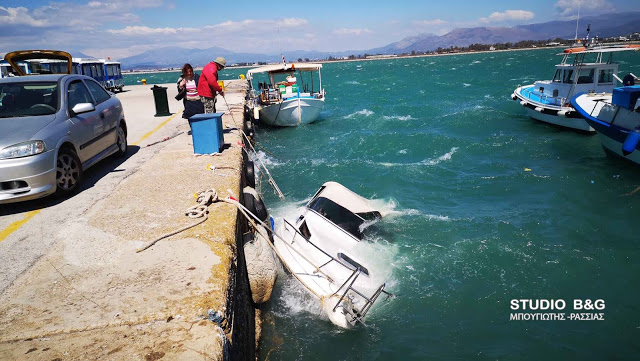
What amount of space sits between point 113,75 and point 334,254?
1557 inches

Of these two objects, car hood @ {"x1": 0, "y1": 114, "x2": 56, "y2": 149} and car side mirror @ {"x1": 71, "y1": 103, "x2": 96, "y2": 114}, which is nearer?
car hood @ {"x1": 0, "y1": 114, "x2": 56, "y2": 149}

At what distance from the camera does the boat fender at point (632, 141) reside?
1245 cm

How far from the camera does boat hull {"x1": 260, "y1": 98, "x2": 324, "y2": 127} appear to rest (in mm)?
21562

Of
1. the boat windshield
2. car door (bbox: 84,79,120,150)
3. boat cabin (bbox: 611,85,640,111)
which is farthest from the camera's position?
boat cabin (bbox: 611,85,640,111)

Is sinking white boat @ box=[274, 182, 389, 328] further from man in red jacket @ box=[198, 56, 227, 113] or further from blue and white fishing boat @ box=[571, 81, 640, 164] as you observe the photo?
blue and white fishing boat @ box=[571, 81, 640, 164]

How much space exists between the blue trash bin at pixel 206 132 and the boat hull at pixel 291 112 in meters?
13.0

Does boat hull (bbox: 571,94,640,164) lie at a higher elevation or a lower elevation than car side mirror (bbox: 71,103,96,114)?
lower

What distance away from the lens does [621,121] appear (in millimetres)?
13555

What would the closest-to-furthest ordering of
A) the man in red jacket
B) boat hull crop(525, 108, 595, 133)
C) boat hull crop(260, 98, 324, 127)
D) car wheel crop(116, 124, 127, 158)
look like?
Answer: car wheel crop(116, 124, 127, 158) < the man in red jacket < boat hull crop(525, 108, 595, 133) < boat hull crop(260, 98, 324, 127)

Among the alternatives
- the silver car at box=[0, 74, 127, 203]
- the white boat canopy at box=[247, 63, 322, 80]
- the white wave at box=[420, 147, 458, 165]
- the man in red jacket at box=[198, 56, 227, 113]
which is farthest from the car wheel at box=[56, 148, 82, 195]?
the white boat canopy at box=[247, 63, 322, 80]

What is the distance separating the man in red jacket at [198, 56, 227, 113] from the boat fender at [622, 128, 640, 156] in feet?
42.2

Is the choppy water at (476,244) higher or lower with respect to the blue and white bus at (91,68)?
lower

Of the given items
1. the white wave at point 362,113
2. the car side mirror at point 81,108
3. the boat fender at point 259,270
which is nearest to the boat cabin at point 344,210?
the boat fender at point 259,270

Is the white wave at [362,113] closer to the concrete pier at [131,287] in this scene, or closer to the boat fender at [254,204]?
the boat fender at [254,204]
